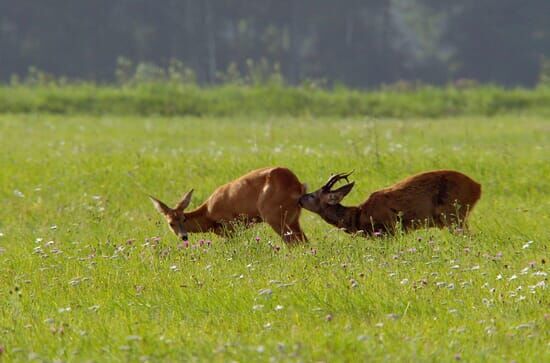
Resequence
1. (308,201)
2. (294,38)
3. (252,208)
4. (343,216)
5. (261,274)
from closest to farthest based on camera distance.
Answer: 1. (261,274)
2. (308,201)
3. (343,216)
4. (252,208)
5. (294,38)

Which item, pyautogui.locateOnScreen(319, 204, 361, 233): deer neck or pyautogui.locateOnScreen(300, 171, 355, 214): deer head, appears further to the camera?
pyautogui.locateOnScreen(319, 204, 361, 233): deer neck

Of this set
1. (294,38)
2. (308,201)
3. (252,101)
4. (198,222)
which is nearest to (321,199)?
(308,201)

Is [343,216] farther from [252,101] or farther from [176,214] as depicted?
[252,101]

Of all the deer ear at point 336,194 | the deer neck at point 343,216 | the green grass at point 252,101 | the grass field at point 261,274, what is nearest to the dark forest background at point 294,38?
the green grass at point 252,101

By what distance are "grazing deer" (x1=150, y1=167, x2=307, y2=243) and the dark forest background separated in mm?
42625

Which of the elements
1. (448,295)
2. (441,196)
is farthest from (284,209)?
(448,295)

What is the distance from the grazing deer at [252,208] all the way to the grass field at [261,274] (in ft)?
0.56

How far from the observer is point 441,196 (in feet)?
32.1

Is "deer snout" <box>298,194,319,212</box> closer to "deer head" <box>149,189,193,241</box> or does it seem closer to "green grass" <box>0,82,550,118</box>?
"deer head" <box>149,189,193,241</box>

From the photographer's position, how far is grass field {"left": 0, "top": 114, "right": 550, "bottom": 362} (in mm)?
5949

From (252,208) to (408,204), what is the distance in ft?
4.49

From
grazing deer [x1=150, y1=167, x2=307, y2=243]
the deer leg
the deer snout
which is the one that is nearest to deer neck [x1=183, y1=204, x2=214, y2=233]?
grazing deer [x1=150, y1=167, x2=307, y2=243]

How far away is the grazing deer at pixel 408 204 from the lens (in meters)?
9.75

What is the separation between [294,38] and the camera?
55.8 metres
